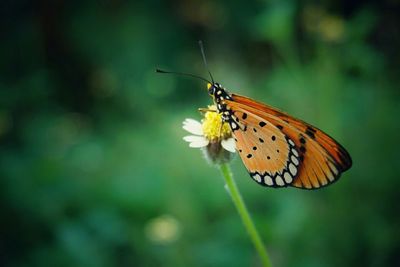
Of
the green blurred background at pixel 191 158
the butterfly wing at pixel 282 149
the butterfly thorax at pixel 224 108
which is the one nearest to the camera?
the butterfly wing at pixel 282 149

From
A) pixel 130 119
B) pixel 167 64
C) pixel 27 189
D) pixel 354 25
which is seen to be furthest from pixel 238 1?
pixel 27 189

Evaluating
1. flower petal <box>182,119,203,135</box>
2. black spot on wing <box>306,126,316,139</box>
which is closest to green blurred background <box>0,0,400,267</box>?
flower petal <box>182,119,203,135</box>

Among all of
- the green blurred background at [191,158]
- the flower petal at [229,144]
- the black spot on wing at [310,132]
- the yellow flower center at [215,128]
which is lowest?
the black spot on wing at [310,132]

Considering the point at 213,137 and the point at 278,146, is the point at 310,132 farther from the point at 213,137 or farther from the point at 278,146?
the point at 213,137

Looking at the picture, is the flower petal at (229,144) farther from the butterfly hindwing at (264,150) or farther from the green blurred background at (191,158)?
the green blurred background at (191,158)

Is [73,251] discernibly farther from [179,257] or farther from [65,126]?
[65,126]

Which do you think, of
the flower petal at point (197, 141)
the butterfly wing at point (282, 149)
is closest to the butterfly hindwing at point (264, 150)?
the butterfly wing at point (282, 149)

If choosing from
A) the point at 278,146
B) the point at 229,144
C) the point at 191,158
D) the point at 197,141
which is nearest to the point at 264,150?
the point at 278,146
